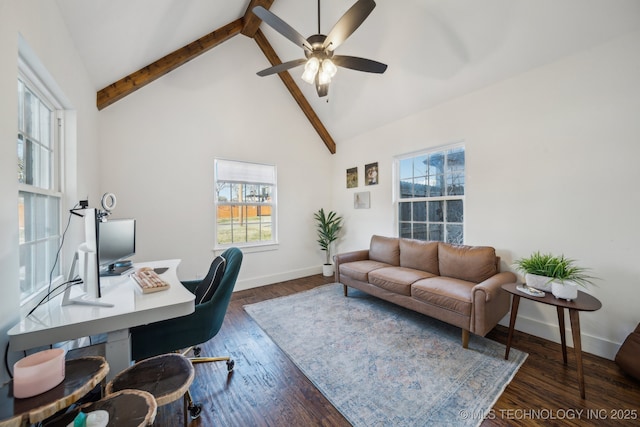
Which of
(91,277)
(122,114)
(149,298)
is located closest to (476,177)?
(149,298)

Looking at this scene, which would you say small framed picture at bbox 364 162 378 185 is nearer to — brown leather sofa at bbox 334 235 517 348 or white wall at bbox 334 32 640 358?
brown leather sofa at bbox 334 235 517 348

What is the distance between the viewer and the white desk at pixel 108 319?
1073mm

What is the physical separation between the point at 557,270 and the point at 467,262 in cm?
79

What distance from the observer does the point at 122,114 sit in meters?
2.94

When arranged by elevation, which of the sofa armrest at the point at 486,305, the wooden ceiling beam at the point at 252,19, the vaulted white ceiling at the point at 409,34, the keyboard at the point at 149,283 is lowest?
the sofa armrest at the point at 486,305

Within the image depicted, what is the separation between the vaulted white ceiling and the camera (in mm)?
1961

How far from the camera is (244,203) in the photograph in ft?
12.9

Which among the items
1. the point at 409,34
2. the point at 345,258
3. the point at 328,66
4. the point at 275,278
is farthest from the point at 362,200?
the point at 328,66

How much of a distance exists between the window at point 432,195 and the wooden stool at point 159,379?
317 centimetres

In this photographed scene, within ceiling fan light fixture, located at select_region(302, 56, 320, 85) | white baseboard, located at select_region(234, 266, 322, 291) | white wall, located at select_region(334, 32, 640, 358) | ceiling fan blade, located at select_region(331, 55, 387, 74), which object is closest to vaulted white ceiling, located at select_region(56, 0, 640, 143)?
white wall, located at select_region(334, 32, 640, 358)

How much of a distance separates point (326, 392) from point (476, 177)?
9.15ft

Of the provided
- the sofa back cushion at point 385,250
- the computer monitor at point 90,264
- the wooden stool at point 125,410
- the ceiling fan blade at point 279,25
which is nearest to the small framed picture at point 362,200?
the sofa back cushion at point 385,250

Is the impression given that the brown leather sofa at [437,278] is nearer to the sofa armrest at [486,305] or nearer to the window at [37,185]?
the sofa armrest at [486,305]

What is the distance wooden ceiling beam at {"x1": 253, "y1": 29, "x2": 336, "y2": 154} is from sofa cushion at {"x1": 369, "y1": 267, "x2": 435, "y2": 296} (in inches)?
112
